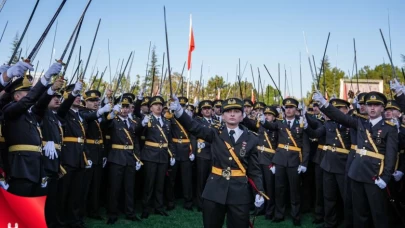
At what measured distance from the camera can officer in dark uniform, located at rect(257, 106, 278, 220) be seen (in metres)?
8.48

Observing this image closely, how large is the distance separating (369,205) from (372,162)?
723mm

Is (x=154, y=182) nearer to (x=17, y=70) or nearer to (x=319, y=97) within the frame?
(x=319, y=97)

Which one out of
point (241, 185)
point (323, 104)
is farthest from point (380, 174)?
point (241, 185)

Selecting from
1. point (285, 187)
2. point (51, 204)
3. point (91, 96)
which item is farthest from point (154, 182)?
point (285, 187)

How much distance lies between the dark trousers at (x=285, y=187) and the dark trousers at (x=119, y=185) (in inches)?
133

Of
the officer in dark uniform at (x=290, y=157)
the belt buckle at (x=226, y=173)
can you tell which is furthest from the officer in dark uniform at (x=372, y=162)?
the belt buckle at (x=226, y=173)

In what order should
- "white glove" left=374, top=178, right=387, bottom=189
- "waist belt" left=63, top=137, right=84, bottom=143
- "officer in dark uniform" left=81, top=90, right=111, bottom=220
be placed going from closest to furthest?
"white glove" left=374, top=178, right=387, bottom=189 < "waist belt" left=63, top=137, right=84, bottom=143 < "officer in dark uniform" left=81, top=90, right=111, bottom=220

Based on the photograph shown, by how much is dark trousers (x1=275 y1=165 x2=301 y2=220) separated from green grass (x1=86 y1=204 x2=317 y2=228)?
28 cm

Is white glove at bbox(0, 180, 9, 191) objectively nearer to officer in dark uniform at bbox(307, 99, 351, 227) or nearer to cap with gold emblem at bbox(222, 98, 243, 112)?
cap with gold emblem at bbox(222, 98, 243, 112)

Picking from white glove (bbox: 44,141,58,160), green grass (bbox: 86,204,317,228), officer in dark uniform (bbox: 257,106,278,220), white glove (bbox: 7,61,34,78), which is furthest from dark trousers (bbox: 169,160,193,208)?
white glove (bbox: 7,61,34,78)

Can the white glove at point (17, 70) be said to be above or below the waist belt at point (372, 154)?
above

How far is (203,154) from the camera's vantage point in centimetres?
893

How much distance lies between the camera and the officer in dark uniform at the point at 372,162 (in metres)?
5.66

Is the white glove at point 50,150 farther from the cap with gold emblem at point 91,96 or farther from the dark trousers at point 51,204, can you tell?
the cap with gold emblem at point 91,96
